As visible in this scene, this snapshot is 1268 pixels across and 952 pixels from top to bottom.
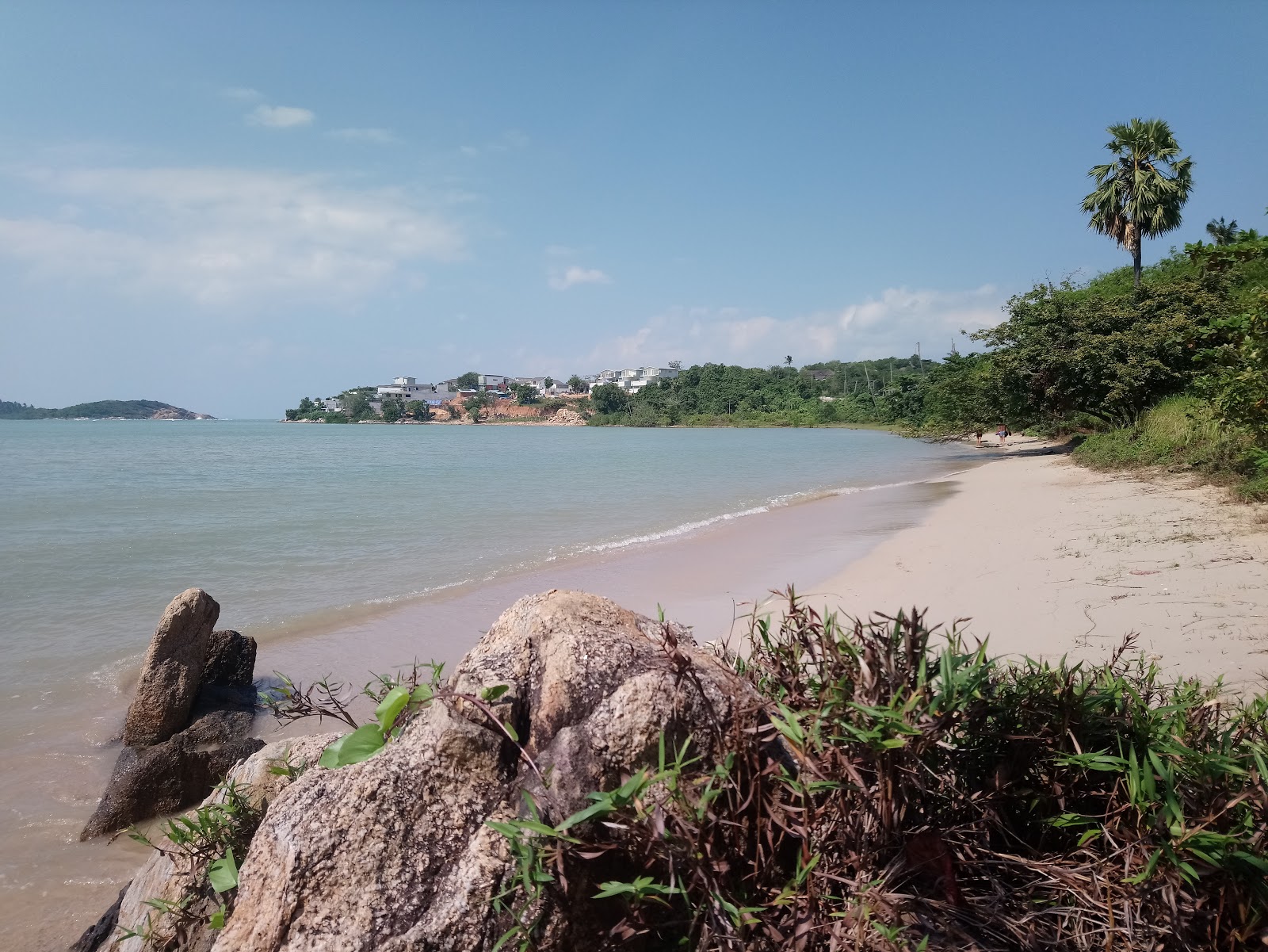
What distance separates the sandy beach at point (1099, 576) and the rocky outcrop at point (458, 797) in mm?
2618

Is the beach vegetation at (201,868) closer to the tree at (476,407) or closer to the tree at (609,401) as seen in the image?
the tree at (609,401)

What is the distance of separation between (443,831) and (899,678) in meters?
1.01

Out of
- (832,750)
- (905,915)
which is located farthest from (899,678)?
(905,915)

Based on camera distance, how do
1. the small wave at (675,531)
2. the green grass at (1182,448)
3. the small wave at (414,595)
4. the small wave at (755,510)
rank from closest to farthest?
1. the small wave at (414,595)
2. the green grass at (1182,448)
3. the small wave at (675,531)
4. the small wave at (755,510)

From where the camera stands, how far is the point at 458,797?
61.6 inches

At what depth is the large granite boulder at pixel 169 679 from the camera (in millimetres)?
5770

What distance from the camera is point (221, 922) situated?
1.89 m

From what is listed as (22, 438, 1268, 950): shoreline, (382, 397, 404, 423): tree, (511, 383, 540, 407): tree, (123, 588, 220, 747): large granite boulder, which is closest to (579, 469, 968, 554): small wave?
(22, 438, 1268, 950): shoreline

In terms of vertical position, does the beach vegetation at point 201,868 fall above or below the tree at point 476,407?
below

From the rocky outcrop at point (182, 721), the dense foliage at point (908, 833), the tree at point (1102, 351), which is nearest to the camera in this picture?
the dense foliage at point (908, 833)

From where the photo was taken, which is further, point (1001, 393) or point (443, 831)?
point (1001, 393)

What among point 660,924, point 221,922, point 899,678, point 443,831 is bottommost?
point 221,922

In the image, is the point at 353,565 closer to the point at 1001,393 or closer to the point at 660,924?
the point at 660,924

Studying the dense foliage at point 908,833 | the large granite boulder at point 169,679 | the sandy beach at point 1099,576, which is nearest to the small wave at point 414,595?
the large granite boulder at point 169,679
